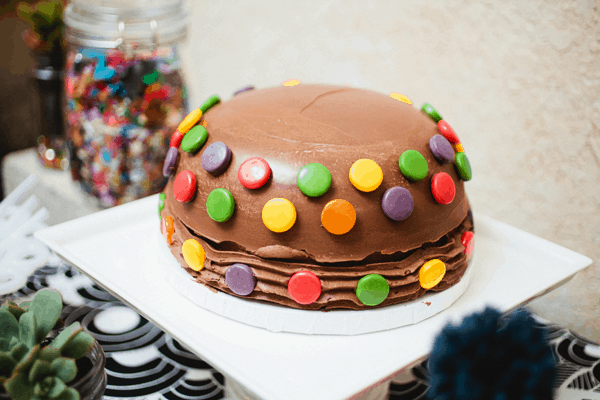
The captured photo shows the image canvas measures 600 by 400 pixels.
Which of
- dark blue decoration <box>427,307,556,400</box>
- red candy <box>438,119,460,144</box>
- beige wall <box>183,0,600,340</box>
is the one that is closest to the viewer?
dark blue decoration <box>427,307,556,400</box>

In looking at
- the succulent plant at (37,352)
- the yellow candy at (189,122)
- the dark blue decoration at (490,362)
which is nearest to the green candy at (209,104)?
the yellow candy at (189,122)

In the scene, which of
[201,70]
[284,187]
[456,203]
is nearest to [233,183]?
[284,187]

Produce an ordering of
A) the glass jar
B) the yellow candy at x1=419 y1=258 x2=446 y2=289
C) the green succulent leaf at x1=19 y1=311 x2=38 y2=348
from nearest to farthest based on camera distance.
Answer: the green succulent leaf at x1=19 y1=311 x2=38 y2=348, the yellow candy at x1=419 y1=258 x2=446 y2=289, the glass jar

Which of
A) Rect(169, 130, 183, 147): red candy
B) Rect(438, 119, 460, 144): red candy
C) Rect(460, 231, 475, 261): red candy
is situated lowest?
Rect(460, 231, 475, 261): red candy

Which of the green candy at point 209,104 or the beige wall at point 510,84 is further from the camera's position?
the beige wall at point 510,84

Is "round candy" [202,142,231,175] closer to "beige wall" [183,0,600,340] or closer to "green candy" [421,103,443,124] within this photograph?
"green candy" [421,103,443,124]

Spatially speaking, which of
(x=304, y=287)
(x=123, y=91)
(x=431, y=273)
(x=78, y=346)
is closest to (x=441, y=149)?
(x=431, y=273)

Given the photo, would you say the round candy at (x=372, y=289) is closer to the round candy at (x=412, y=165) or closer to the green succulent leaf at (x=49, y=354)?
the round candy at (x=412, y=165)

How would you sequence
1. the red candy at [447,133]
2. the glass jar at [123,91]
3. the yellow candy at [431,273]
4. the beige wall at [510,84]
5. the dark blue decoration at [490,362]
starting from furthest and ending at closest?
the glass jar at [123,91] < the beige wall at [510,84] < the red candy at [447,133] < the yellow candy at [431,273] < the dark blue decoration at [490,362]

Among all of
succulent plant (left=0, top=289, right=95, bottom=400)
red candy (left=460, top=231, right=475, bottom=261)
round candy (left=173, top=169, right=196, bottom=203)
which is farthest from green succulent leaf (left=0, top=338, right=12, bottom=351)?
red candy (left=460, top=231, right=475, bottom=261)
